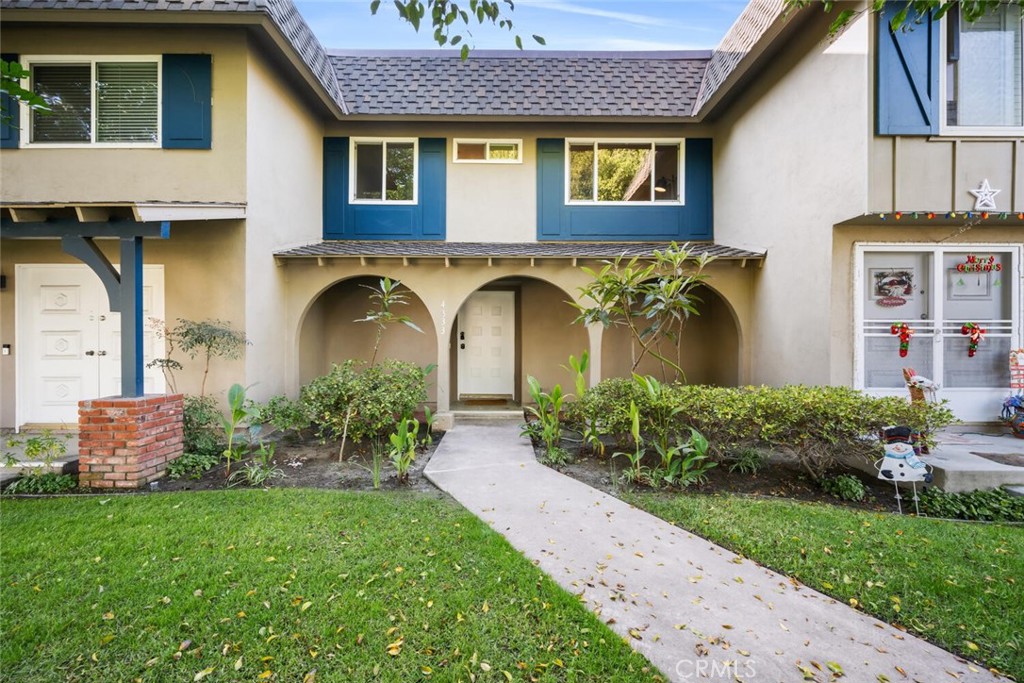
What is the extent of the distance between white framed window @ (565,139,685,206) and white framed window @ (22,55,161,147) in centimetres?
680

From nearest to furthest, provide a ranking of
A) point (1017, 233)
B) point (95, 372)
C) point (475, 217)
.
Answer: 1. point (1017, 233)
2. point (95, 372)
3. point (475, 217)

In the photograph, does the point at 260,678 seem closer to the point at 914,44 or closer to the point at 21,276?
the point at 21,276

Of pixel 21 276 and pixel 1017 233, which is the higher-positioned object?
pixel 1017 233

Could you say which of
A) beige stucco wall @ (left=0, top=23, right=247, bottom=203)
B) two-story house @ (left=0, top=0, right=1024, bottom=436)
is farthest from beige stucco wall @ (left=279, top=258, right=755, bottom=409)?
beige stucco wall @ (left=0, top=23, right=247, bottom=203)

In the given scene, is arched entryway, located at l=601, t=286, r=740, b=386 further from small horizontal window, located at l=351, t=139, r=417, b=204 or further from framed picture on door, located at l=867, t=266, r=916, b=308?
small horizontal window, located at l=351, t=139, r=417, b=204

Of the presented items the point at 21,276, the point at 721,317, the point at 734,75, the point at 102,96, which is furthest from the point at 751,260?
the point at 21,276

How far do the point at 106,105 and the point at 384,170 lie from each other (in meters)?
4.10

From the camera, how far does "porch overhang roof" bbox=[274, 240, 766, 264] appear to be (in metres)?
7.39

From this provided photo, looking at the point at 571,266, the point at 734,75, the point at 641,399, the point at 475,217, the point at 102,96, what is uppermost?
the point at 734,75

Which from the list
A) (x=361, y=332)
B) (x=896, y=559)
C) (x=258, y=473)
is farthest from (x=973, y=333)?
(x=361, y=332)

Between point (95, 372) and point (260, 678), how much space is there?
22.6ft

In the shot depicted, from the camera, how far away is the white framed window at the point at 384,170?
8.88 metres

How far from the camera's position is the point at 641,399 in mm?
5281

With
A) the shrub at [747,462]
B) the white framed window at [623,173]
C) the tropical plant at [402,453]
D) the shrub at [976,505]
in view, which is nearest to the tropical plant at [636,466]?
the shrub at [747,462]
